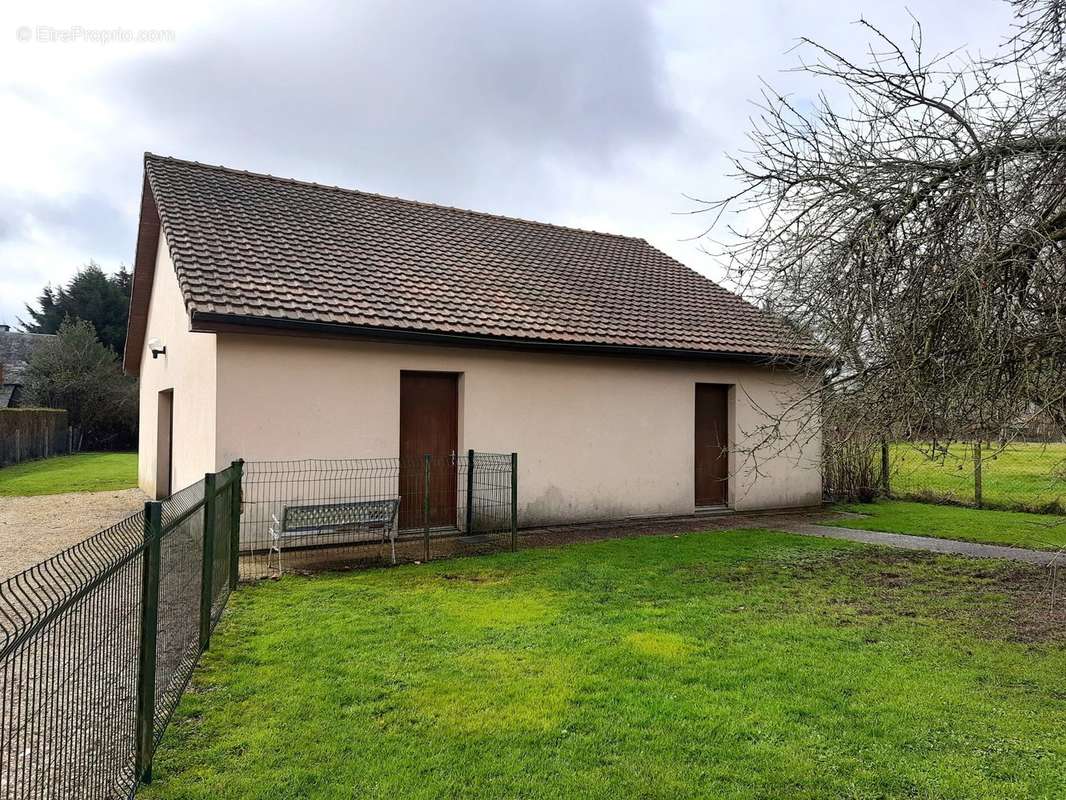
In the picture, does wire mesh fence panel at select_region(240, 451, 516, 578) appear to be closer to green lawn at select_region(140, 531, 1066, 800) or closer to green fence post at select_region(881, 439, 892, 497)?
green lawn at select_region(140, 531, 1066, 800)

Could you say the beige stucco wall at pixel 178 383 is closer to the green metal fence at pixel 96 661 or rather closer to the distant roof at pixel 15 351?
the green metal fence at pixel 96 661

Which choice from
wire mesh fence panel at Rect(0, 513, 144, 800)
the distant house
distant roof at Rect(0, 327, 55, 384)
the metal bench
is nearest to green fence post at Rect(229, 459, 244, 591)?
the metal bench

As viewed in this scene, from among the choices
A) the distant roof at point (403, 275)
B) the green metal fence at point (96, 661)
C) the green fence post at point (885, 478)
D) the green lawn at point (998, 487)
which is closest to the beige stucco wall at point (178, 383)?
the distant roof at point (403, 275)

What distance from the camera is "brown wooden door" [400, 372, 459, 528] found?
33.6 feet

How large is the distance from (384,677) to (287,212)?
10.1m

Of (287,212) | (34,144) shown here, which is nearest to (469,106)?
(287,212)

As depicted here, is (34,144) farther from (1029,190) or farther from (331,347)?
(1029,190)

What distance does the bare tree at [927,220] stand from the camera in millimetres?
4664

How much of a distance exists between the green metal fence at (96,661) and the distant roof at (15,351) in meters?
40.4

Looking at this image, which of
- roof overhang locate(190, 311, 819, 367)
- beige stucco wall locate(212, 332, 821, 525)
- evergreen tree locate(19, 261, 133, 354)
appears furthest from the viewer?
evergreen tree locate(19, 261, 133, 354)

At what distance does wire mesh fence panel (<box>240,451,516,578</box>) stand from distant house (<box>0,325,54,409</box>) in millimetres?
31301

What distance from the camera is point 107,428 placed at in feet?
103

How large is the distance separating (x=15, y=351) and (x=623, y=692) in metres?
46.2

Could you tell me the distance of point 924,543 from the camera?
9.95 metres
